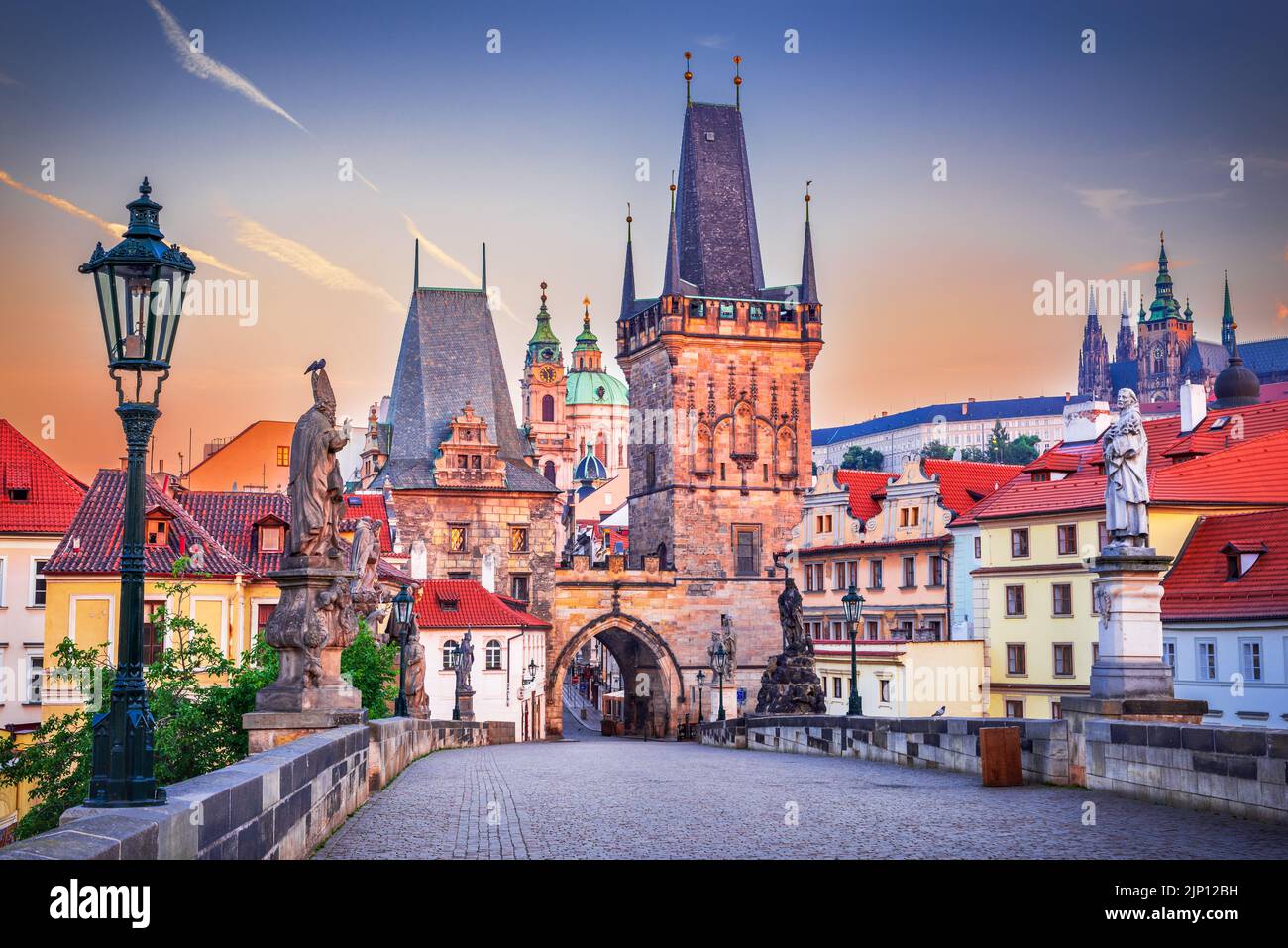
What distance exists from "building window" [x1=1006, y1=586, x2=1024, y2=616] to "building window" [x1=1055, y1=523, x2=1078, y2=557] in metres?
2.37

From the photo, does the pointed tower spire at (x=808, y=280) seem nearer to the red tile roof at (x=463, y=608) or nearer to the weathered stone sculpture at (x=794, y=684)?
the red tile roof at (x=463, y=608)

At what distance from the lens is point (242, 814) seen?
7672 millimetres

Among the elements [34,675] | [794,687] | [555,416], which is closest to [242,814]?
[794,687]

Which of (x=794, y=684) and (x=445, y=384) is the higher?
(x=445, y=384)

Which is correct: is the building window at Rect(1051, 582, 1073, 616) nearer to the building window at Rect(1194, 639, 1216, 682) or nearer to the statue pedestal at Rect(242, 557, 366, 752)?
the building window at Rect(1194, 639, 1216, 682)

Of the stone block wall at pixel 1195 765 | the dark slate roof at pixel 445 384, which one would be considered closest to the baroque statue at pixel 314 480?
the stone block wall at pixel 1195 765

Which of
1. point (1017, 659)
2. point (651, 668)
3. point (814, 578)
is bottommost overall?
point (651, 668)

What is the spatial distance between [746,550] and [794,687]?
38.2 m

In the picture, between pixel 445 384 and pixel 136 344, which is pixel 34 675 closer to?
pixel 445 384

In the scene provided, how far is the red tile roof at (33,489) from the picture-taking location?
48491mm

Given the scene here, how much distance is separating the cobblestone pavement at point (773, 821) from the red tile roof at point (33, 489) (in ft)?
106

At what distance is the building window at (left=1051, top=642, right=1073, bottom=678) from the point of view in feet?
162
